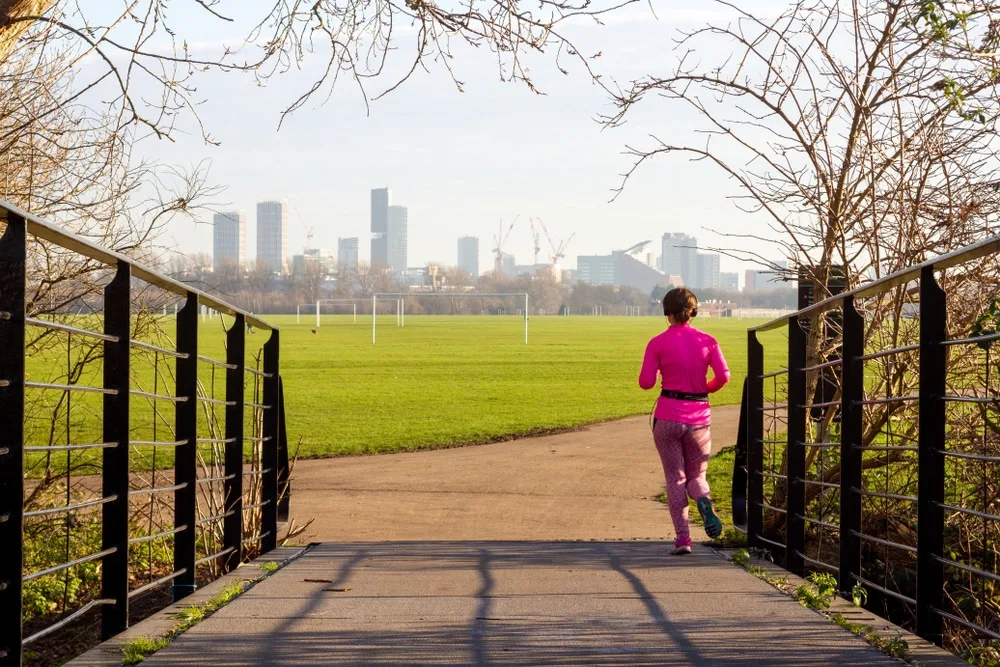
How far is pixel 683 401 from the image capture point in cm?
661

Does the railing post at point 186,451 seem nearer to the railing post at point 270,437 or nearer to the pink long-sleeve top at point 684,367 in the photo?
the railing post at point 270,437

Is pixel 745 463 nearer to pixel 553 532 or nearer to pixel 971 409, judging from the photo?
pixel 971 409

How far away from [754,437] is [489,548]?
157cm

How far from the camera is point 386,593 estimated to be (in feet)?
15.9

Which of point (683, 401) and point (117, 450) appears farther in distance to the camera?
point (683, 401)

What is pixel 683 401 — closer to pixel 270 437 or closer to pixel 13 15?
pixel 270 437

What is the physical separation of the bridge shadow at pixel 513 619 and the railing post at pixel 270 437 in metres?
1.09

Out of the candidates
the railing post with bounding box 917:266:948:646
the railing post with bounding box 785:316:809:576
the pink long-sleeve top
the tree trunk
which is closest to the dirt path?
the pink long-sleeve top

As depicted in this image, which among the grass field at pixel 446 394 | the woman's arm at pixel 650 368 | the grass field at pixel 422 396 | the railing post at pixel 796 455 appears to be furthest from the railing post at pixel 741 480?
the grass field at pixel 446 394

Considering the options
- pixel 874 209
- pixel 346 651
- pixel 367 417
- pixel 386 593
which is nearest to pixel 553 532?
pixel 874 209

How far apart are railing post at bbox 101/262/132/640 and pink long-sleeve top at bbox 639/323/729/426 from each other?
3.12 m

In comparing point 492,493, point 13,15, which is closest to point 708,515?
point 13,15

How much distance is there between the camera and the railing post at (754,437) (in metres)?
6.70

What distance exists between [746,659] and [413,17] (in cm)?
463
